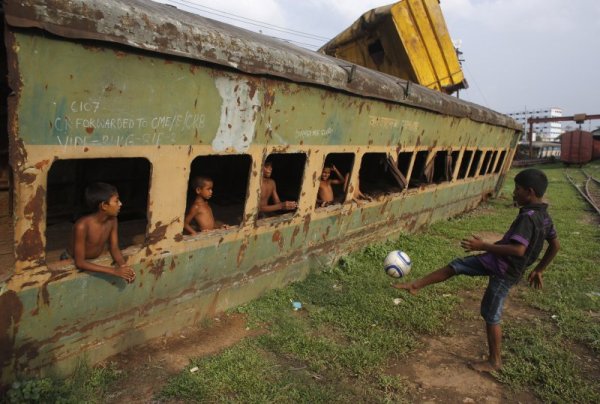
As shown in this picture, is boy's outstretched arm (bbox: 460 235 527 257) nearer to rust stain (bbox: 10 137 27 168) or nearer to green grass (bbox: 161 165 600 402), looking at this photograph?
green grass (bbox: 161 165 600 402)

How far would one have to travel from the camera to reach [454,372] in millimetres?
4199

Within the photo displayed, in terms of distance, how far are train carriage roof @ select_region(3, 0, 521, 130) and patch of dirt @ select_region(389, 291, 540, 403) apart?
3019 millimetres

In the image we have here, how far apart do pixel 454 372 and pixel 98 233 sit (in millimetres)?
3374

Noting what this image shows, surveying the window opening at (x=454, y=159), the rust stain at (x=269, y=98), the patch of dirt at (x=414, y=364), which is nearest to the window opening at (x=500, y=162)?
the window opening at (x=454, y=159)

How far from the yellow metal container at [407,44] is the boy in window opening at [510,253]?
737cm

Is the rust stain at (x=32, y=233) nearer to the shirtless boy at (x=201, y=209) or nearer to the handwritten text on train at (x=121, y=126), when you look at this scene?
the handwritten text on train at (x=121, y=126)

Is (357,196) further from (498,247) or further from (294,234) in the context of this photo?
(498,247)

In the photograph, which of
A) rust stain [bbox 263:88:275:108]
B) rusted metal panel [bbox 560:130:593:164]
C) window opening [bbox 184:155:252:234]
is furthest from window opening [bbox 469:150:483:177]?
rusted metal panel [bbox 560:130:593:164]

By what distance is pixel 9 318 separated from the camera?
284 centimetres

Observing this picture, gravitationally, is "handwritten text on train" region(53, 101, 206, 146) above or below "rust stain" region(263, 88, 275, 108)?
A: below

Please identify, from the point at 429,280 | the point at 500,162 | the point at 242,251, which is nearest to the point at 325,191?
the point at 242,251

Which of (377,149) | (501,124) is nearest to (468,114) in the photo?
(501,124)

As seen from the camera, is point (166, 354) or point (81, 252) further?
point (166, 354)

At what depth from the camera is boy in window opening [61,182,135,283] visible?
3.13 m
